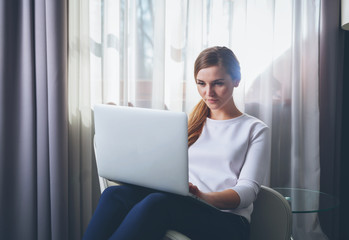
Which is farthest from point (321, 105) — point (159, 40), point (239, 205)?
point (239, 205)

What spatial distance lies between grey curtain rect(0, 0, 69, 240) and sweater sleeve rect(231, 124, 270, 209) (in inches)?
37.9

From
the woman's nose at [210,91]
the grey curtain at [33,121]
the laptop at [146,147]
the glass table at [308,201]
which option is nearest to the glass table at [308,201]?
the glass table at [308,201]

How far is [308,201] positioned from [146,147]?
98 cm

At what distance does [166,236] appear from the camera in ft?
3.34

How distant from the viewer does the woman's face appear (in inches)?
50.4

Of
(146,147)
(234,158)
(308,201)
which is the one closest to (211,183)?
(234,158)

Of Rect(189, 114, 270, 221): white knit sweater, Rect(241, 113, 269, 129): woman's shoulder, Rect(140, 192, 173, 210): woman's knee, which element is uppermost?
Rect(241, 113, 269, 129): woman's shoulder

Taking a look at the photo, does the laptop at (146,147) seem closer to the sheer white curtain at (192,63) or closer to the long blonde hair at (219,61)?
the long blonde hair at (219,61)

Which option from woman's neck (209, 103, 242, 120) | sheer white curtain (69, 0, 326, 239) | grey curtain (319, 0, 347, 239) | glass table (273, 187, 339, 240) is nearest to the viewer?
woman's neck (209, 103, 242, 120)

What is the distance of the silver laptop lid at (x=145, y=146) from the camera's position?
3.09ft

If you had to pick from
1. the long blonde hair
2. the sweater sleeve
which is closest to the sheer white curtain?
the long blonde hair

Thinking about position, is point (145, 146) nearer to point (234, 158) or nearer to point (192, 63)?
point (234, 158)

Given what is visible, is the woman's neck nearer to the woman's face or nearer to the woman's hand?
the woman's face

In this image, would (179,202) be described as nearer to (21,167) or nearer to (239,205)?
(239,205)
